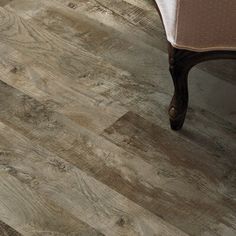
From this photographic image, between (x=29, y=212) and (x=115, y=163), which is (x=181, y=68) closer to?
(x=115, y=163)

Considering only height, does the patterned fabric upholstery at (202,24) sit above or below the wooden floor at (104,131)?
above

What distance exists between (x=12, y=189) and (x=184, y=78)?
452 mm

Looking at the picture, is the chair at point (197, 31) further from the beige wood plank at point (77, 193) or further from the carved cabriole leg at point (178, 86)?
the beige wood plank at point (77, 193)

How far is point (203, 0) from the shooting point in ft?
3.43

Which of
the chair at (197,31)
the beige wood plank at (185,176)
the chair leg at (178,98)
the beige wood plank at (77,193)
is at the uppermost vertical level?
the chair at (197,31)

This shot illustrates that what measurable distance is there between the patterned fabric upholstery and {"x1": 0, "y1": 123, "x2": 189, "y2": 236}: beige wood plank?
1.17ft

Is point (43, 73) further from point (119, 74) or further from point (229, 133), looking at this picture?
point (229, 133)

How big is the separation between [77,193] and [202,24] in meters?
0.45

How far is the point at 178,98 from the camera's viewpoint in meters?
1.26

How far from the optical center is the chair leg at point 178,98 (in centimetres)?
120

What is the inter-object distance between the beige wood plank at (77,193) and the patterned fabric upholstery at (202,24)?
1.17 feet

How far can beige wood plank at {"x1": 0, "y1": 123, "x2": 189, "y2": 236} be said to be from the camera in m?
1.13

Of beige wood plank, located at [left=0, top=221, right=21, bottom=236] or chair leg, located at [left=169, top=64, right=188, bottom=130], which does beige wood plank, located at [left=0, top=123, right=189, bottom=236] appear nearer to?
beige wood plank, located at [left=0, top=221, right=21, bottom=236]

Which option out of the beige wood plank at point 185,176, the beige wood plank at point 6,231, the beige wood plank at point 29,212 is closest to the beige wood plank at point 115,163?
the beige wood plank at point 185,176
